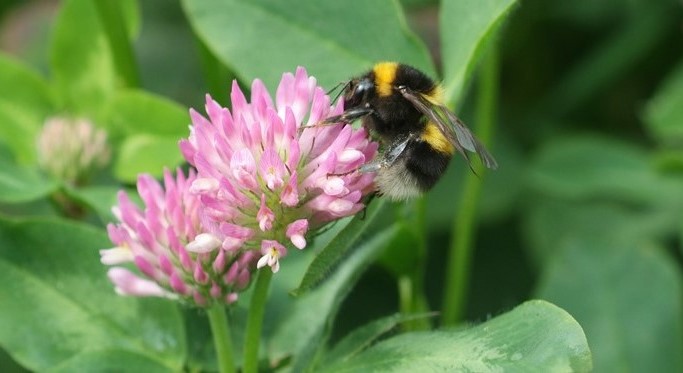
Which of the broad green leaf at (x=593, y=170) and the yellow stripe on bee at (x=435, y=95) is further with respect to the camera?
the broad green leaf at (x=593, y=170)

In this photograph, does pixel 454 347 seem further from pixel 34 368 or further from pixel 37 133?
pixel 37 133

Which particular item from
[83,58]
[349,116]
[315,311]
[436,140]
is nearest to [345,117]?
[349,116]

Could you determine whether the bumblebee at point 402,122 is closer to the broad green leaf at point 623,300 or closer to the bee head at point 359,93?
the bee head at point 359,93

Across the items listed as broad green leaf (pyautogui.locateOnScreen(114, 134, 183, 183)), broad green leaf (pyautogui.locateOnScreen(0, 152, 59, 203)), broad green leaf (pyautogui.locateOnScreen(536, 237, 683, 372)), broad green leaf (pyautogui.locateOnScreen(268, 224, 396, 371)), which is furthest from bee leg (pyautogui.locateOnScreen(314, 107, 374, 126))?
broad green leaf (pyautogui.locateOnScreen(536, 237, 683, 372))

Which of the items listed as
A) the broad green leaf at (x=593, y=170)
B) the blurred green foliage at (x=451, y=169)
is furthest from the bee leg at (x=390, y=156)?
the broad green leaf at (x=593, y=170)

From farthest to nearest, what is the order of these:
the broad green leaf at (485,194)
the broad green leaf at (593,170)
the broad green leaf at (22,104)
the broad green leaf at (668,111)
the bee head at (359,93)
Result: the broad green leaf at (485,194) < the broad green leaf at (593,170) < the broad green leaf at (668,111) < the broad green leaf at (22,104) < the bee head at (359,93)

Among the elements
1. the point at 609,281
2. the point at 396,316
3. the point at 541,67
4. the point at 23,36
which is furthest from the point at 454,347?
the point at 23,36
